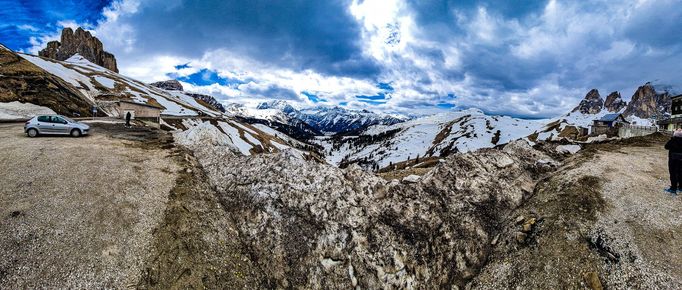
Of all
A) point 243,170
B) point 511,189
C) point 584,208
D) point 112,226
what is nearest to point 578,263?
point 584,208

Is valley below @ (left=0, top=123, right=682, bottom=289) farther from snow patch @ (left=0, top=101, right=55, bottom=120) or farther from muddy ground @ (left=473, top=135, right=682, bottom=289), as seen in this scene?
snow patch @ (left=0, top=101, right=55, bottom=120)

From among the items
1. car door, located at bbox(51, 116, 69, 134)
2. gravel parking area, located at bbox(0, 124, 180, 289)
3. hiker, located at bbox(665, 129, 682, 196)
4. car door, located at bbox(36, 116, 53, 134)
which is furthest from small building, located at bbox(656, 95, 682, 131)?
car door, located at bbox(36, 116, 53, 134)

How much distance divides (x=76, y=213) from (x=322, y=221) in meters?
16.2

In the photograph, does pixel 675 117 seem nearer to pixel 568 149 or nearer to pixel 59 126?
pixel 568 149

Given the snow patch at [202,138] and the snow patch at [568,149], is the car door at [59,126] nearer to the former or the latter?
the snow patch at [202,138]

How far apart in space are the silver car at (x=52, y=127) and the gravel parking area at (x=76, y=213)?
2.67m

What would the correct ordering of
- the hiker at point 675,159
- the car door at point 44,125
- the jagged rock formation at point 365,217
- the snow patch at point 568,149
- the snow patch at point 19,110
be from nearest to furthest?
the hiker at point 675,159
the jagged rock formation at point 365,217
the car door at point 44,125
the snow patch at point 568,149
the snow patch at point 19,110

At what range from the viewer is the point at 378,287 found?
2103cm

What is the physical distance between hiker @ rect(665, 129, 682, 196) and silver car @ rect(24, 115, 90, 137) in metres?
51.5

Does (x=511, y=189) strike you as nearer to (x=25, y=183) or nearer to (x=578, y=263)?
(x=578, y=263)

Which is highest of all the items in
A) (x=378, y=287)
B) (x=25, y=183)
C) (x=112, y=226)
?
(x=25, y=183)

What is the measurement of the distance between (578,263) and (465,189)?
10.2 m

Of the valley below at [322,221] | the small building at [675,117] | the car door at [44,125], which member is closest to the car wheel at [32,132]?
the car door at [44,125]

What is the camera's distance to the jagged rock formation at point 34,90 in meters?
60.9
